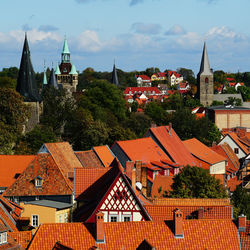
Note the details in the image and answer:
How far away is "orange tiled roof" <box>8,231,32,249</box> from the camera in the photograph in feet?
78.3

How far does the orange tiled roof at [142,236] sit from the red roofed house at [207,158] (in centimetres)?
3391

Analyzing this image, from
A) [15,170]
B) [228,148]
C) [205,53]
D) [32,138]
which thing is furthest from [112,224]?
[205,53]

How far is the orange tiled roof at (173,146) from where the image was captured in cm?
5447

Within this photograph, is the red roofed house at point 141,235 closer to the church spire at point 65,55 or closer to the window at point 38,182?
the window at point 38,182

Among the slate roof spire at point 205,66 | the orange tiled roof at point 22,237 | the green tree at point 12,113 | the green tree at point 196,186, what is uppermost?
the slate roof spire at point 205,66

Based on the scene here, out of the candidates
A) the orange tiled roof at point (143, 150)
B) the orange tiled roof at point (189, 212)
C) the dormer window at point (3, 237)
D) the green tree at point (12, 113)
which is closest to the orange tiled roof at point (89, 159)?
the orange tiled roof at point (143, 150)

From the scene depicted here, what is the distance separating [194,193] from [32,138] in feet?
76.2

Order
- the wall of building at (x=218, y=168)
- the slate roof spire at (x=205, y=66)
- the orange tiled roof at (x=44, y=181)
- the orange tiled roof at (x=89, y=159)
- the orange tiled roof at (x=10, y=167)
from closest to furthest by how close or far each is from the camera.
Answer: the orange tiled roof at (x=44, y=181) < the orange tiled roof at (x=10, y=167) < the orange tiled roof at (x=89, y=159) < the wall of building at (x=218, y=168) < the slate roof spire at (x=205, y=66)

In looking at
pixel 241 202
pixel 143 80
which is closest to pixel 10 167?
pixel 241 202

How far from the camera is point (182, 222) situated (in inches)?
926

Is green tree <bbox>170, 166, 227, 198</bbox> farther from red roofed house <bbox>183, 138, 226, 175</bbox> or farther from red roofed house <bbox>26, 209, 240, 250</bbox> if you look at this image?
red roofed house <bbox>183, 138, 226, 175</bbox>

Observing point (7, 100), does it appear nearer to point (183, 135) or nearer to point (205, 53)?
point (183, 135)

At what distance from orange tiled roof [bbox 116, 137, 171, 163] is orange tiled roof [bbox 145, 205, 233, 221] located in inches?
893

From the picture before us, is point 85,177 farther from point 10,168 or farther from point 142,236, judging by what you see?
point 10,168
